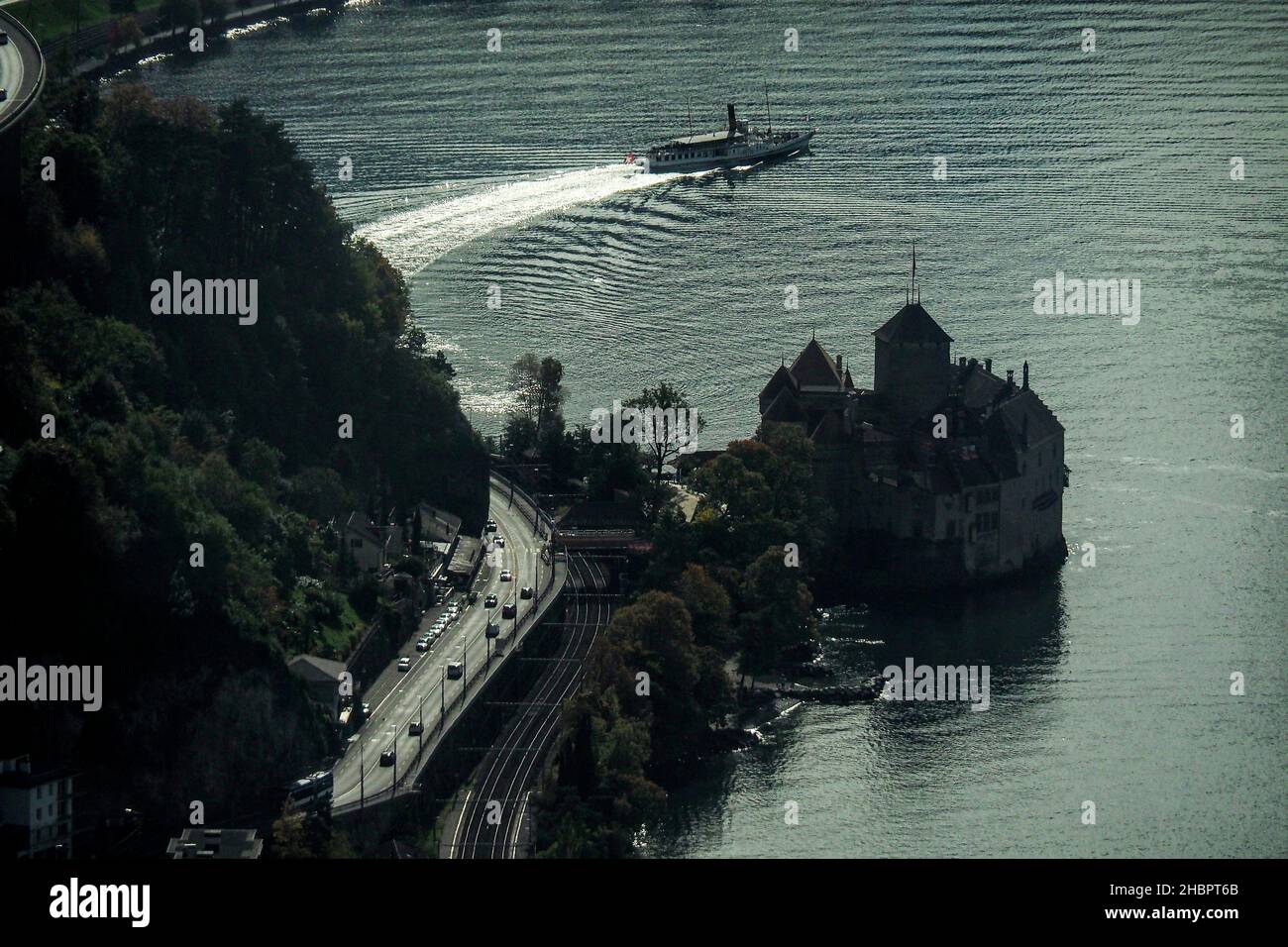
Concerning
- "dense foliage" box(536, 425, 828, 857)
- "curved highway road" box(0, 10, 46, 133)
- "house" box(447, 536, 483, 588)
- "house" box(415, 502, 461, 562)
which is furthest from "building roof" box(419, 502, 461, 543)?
"curved highway road" box(0, 10, 46, 133)

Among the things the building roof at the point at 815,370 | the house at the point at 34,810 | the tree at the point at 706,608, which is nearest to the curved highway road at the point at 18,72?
the tree at the point at 706,608

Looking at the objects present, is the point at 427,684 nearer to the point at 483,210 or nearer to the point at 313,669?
the point at 313,669

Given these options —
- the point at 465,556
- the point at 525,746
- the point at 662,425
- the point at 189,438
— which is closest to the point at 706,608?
the point at 525,746

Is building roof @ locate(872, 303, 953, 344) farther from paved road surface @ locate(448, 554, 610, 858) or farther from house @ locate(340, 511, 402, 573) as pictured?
house @ locate(340, 511, 402, 573)

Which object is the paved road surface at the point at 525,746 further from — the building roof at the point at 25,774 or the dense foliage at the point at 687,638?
the building roof at the point at 25,774

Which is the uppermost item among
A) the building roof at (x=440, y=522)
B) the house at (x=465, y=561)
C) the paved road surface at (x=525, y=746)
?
the building roof at (x=440, y=522)
